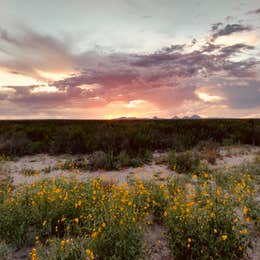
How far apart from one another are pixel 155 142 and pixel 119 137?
2.11 m

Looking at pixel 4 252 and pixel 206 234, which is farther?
pixel 4 252

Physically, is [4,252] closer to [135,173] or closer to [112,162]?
[135,173]

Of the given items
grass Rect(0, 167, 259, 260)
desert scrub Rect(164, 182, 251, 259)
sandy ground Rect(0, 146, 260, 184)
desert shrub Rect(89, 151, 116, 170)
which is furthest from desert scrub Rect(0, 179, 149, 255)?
desert shrub Rect(89, 151, 116, 170)

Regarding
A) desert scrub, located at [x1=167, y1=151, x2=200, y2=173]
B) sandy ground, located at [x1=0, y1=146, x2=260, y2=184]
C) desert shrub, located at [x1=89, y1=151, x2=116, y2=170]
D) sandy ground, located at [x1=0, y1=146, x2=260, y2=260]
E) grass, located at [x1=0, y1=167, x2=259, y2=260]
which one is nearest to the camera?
grass, located at [x1=0, y1=167, x2=259, y2=260]

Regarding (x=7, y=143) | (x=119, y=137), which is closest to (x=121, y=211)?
(x=119, y=137)

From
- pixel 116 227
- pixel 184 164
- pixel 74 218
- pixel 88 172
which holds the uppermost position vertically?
pixel 116 227

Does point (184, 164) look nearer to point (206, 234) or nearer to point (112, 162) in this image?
point (112, 162)

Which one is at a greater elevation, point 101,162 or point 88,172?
point 101,162

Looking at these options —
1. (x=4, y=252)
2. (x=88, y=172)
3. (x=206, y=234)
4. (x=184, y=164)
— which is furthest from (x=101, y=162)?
(x=206, y=234)

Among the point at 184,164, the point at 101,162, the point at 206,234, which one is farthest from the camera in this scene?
the point at 101,162

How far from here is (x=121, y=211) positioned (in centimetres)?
352

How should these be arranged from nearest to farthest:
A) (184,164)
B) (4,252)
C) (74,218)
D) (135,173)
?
(4,252) < (74,218) < (135,173) < (184,164)

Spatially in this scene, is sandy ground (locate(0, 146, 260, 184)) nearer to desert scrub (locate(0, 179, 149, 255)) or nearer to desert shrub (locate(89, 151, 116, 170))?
desert shrub (locate(89, 151, 116, 170))

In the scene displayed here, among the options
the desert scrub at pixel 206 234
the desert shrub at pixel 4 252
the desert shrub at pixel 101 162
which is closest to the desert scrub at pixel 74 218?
the desert shrub at pixel 4 252
